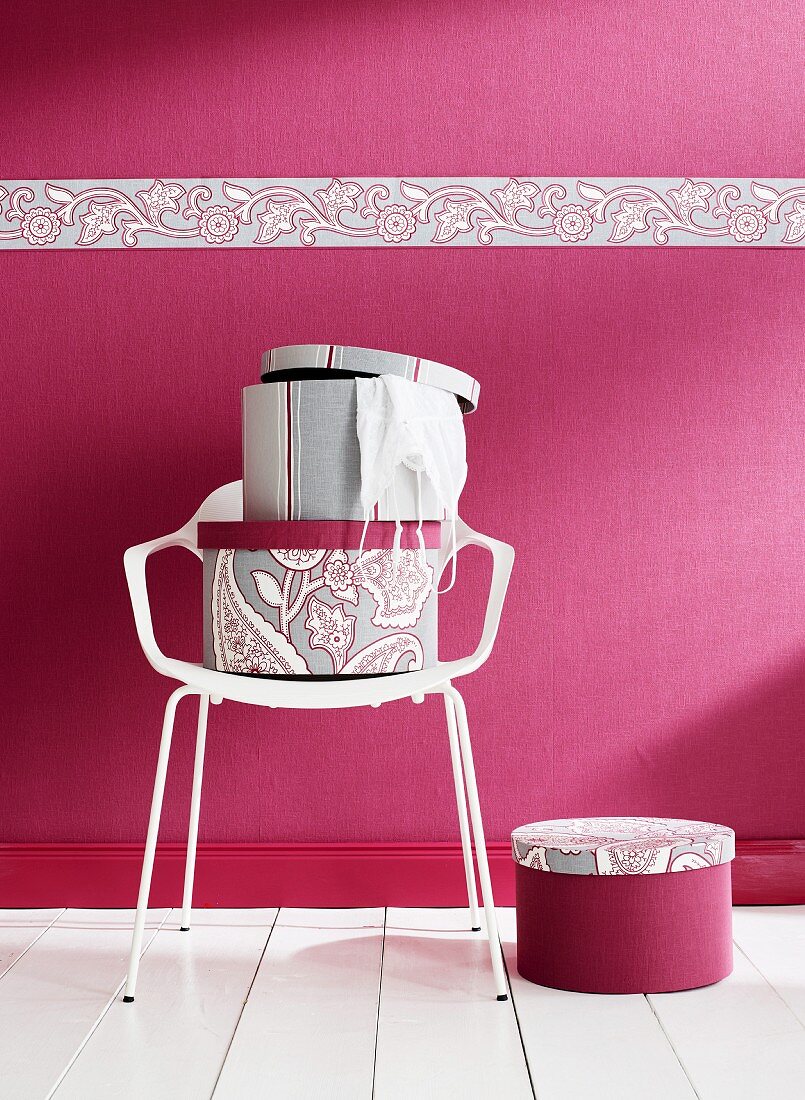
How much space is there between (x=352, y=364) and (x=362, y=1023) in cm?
102

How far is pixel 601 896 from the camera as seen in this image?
1.67 meters

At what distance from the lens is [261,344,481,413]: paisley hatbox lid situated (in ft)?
5.67

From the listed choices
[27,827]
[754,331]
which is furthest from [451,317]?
[27,827]

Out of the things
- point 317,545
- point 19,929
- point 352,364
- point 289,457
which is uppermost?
point 352,364

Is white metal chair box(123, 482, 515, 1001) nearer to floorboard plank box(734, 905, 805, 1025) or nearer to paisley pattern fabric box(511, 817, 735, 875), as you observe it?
paisley pattern fabric box(511, 817, 735, 875)

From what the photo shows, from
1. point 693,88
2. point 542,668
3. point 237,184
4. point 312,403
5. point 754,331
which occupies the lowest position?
point 542,668

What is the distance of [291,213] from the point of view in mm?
2254

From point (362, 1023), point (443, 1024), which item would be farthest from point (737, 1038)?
point (362, 1023)

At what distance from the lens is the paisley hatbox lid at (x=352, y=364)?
1729mm

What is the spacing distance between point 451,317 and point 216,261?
0.52 metres

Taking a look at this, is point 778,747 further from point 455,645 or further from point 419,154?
point 419,154

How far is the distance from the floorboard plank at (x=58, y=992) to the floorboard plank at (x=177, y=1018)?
35mm

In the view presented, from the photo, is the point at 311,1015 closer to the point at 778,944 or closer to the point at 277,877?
the point at 277,877

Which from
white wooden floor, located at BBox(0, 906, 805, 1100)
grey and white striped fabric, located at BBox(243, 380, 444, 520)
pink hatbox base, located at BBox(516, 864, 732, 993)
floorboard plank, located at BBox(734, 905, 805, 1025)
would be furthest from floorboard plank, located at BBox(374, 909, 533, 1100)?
grey and white striped fabric, located at BBox(243, 380, 444, 520)
